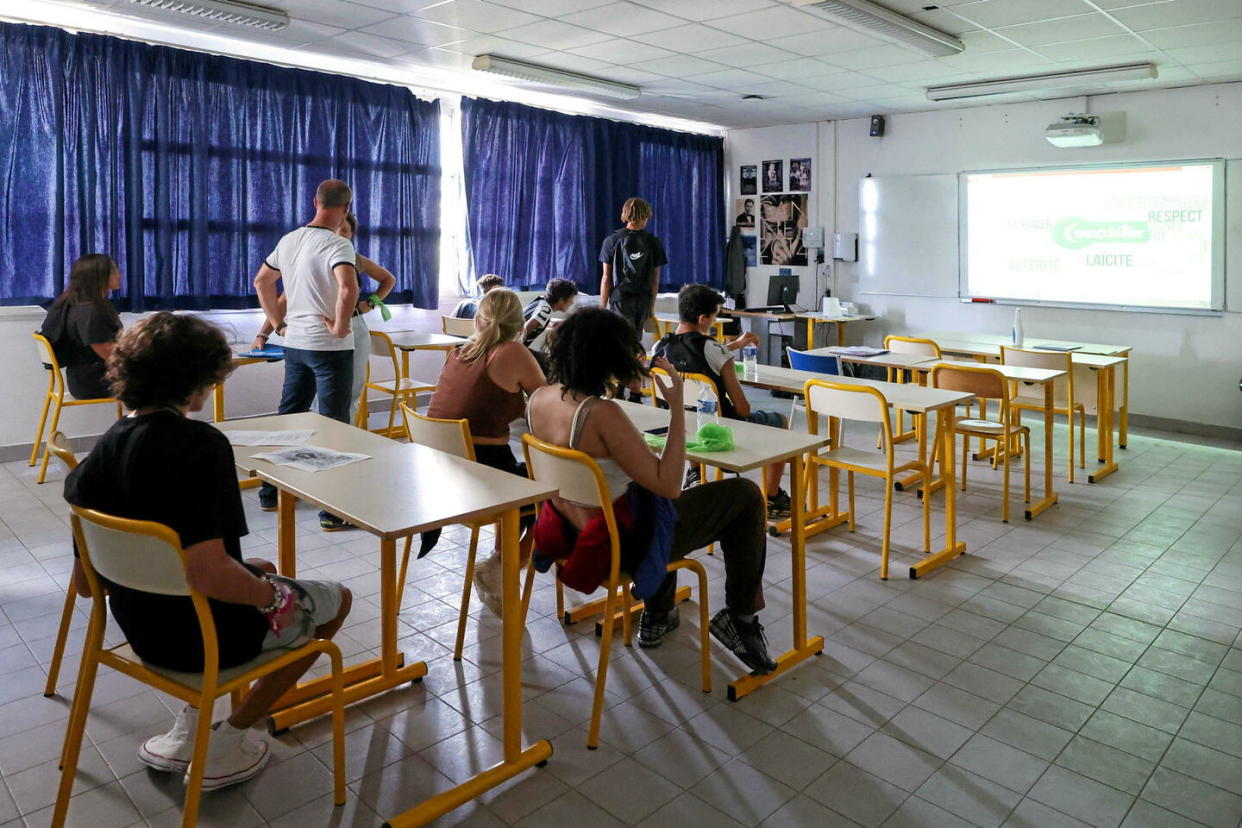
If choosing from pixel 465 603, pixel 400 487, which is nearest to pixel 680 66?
pixel 465 603

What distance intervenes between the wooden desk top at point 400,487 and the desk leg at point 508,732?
111mm

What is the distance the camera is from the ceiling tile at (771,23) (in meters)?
4.95

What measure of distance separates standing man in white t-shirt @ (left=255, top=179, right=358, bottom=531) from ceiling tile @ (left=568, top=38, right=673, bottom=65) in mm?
2154

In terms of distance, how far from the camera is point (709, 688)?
2.68m

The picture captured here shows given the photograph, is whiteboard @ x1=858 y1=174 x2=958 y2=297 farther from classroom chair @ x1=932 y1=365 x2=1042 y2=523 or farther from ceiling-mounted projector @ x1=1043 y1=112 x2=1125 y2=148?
classroom chair @ x1=932 y1=365 x2=1042 y2=523

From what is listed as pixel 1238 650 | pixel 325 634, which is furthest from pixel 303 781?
pixel 1238 650

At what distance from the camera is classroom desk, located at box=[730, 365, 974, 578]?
3.70m

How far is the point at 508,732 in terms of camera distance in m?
2.25

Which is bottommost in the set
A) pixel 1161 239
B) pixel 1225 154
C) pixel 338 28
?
pixel 1161 239

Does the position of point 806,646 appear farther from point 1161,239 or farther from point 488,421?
point 1161,239

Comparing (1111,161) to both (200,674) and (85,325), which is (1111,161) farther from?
(200,674)

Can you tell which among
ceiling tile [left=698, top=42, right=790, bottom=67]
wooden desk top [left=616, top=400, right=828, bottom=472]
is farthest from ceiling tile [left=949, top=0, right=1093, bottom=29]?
wooden desk top [left=616, top=400, right=828, bottom=472]

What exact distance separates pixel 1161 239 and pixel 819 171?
308cm

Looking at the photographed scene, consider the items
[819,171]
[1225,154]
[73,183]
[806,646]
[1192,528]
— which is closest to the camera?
[806,646]
